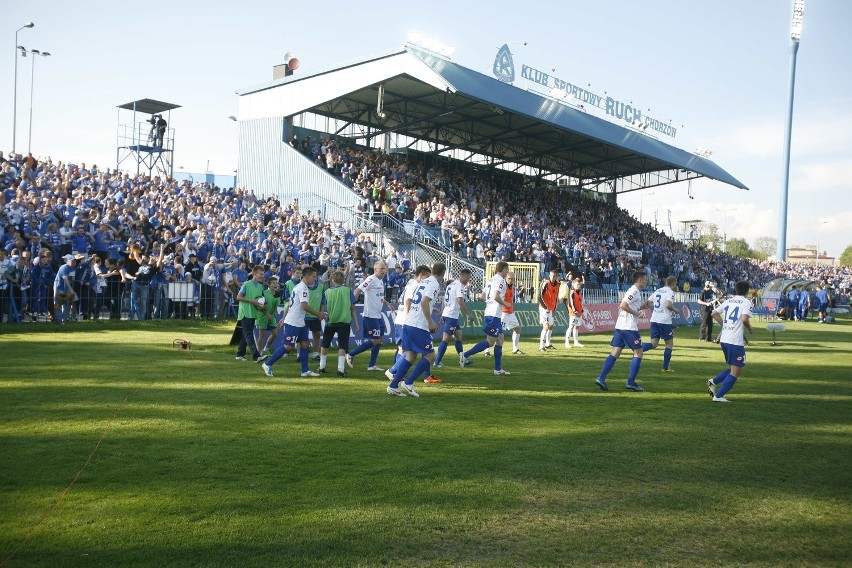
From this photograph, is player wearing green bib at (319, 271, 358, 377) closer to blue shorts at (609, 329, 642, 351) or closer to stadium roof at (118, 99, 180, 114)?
blue shorts at (609, 329, 642, 351)

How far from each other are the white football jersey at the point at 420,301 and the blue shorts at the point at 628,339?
148 inches

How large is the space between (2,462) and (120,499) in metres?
1.72

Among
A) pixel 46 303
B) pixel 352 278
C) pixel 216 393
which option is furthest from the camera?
pixel 352 278

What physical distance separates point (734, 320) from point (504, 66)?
1123 inches

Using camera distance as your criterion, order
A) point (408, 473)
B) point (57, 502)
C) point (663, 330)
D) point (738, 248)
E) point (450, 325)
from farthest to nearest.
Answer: point (738, 248) < point (663, 330) < point (450, 325) < point (408, 473) < point (57, 502)

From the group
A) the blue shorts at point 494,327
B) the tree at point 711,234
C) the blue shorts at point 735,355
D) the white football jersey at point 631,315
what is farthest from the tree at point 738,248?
the blue shorts at point 735,355

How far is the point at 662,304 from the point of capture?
15352 mm

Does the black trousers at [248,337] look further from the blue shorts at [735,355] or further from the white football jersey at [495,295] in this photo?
the blue shorts at [735,355]

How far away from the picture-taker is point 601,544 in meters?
5.09

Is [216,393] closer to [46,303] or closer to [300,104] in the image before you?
[46,303]

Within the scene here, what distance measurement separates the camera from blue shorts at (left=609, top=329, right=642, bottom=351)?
1243 centimetres

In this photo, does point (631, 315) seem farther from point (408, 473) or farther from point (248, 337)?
point (248, 337)

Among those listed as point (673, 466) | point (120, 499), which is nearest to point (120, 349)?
point (120, 499)

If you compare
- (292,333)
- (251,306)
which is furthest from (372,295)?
(251,306)
